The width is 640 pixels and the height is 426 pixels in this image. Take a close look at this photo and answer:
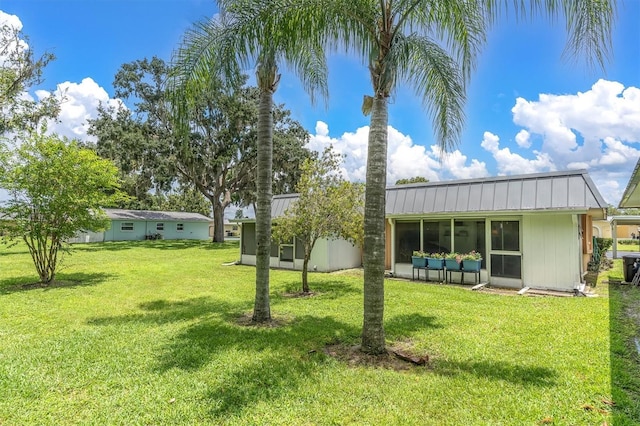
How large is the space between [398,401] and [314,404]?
0.83 meters

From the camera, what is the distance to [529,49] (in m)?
4.99

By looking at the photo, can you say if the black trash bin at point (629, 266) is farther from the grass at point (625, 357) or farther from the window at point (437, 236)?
the window at point (437, 236)

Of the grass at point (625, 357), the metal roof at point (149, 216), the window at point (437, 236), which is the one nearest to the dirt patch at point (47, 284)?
the window at point (437, 236)

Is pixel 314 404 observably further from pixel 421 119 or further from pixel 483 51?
pixel 483 51

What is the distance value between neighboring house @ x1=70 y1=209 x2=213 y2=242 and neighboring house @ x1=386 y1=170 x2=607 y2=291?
86.5 feet

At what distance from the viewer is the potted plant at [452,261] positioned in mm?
10376

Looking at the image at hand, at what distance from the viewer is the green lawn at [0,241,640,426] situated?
127 inches

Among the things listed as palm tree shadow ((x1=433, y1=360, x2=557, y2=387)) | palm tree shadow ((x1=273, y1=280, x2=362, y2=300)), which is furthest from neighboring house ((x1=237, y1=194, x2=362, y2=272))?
palm tree shadow ((x1=433, y1=360, x2=557, y2=387))

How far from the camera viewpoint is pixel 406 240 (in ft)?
39.5

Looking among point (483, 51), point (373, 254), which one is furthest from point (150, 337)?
point (483, 51)

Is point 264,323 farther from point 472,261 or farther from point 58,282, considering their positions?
point 58,282

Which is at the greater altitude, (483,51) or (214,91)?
(483,51)

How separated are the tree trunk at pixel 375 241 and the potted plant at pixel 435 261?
6.73m

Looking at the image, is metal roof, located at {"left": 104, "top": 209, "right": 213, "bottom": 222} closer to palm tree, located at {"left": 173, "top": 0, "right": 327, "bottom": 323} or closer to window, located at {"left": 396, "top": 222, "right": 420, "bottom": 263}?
window, located at {"left": 396, "top": 222, "right": 420, "bottom": 263}
